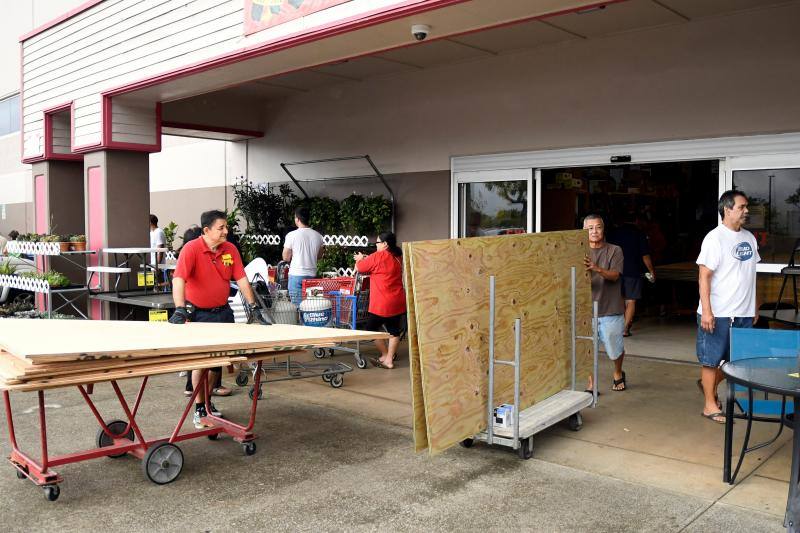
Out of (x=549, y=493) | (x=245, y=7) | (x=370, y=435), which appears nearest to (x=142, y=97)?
(x=245, y=7)

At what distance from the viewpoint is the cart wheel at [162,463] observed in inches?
191

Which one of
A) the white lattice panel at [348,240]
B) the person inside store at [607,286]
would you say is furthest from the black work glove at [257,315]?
the white lattice panel at [348,240]

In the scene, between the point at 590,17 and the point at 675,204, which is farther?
the point at 675,204

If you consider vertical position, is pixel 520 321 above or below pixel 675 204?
below

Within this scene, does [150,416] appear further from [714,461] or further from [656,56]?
[656,56]

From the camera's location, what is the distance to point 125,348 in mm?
4434

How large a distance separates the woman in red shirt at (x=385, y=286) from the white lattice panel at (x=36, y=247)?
5.14 m

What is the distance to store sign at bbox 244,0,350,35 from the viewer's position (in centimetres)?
743

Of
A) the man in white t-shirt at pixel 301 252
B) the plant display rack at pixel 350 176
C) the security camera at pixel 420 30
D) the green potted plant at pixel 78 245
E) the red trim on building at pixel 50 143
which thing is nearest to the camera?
the security camera at pixel 420 30

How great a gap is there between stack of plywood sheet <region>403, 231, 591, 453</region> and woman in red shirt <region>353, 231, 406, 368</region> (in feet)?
9.58

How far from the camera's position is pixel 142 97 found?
10.8m

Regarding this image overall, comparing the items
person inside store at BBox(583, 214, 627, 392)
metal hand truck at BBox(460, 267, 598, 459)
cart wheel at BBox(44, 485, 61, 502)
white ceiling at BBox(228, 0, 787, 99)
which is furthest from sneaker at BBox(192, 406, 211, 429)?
white ceiling at BBox(228, 0, 787, 99)

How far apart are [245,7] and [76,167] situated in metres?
6.88

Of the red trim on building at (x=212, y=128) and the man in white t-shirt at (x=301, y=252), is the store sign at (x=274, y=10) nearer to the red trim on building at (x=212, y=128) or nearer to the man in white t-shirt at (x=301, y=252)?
the man in white t-shirt at (x=301, y=252)
